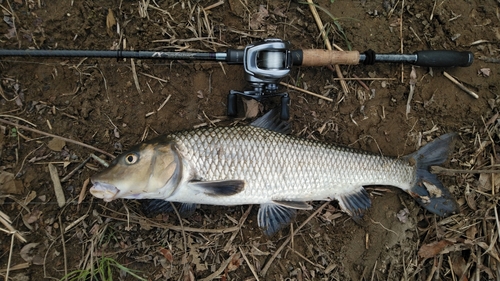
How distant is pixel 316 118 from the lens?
3090mm

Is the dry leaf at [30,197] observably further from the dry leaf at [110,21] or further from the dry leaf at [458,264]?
the dry leaf at [458,264]

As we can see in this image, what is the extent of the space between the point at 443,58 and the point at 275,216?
6.54 ft

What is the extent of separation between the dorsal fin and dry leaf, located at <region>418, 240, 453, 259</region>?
1663 mm

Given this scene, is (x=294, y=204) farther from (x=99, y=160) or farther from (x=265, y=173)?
(x=99, y=160)

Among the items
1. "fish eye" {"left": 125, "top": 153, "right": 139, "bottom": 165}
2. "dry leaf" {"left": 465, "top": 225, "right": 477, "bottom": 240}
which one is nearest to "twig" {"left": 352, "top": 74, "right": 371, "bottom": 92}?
"dry leaf" {"left": 465, "top": 225, "right": 477, "bottom": 240}

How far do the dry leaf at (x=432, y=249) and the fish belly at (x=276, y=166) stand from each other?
25.3 inches

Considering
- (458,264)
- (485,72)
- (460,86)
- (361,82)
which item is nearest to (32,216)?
(361,82)

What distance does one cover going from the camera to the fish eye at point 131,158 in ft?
7.88

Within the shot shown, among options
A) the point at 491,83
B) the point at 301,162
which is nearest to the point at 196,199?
the point at 301,162

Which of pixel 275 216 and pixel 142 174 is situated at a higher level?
pixel 142 174

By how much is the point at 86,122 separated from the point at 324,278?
2.49 meters

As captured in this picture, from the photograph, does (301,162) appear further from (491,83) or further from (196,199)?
(491,83)

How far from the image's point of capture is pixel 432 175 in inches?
117

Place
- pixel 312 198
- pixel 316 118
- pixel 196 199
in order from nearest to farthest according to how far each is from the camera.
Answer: pixel 196 199 → pixel 312 198 → pixel 316 118
